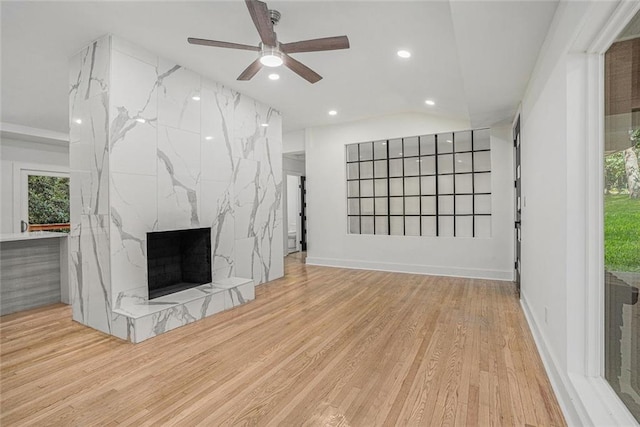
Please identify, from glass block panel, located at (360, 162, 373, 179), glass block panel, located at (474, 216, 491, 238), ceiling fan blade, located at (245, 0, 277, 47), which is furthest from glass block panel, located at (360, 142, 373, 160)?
ceiling fan blade, located at (245, 0, 277, 47)

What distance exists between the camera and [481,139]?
5.43m

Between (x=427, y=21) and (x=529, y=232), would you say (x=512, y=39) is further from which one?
(x=529, y=232)

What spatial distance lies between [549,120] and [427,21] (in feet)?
4.45

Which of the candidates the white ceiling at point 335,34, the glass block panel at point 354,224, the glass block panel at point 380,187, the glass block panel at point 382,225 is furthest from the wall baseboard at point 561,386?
the glass block panel at point 354,224

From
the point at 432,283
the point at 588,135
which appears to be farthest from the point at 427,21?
the point at 432,283

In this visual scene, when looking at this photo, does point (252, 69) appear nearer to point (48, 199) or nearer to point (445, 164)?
point (445, 164)

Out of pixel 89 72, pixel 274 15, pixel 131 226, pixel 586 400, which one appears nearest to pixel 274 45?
pixel 274 15

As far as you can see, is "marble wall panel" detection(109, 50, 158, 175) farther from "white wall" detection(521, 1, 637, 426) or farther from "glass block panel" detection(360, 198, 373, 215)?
"glass block panel" detection(360, 198, 373, 215)

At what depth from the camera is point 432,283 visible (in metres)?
4.91

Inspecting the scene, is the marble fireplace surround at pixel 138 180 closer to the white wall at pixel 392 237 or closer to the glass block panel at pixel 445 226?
the white wall at pixel 392 237

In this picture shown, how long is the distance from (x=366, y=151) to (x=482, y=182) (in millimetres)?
2255

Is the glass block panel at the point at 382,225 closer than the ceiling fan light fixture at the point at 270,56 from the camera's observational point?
No

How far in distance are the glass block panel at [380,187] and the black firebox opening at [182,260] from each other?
356cm

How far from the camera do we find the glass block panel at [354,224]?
21.2ft
